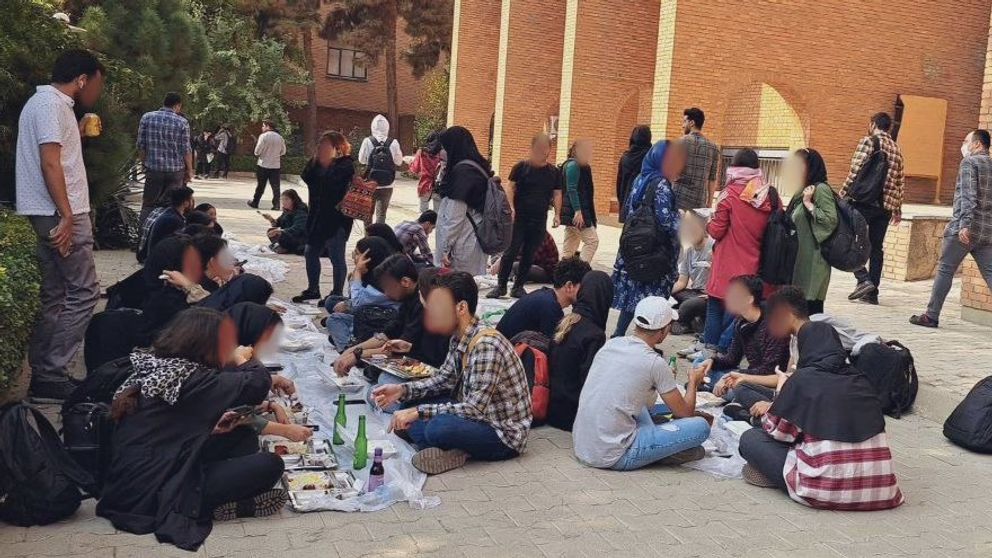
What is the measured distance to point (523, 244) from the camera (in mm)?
10125

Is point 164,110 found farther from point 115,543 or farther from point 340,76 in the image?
point 340,76

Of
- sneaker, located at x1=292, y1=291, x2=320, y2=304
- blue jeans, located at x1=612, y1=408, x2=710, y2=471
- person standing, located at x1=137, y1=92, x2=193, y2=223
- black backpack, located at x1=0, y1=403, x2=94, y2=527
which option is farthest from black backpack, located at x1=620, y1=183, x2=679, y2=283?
person standing, located at x1=137, y1=92, x2=193, y2=223

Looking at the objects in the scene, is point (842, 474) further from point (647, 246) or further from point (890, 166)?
point (890, 166)

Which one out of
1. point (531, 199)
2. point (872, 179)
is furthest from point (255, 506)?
point (872, 179)

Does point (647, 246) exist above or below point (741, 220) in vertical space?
below

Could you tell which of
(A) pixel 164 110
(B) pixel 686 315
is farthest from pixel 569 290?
(A) pixel 164 110

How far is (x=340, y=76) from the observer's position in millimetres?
44344

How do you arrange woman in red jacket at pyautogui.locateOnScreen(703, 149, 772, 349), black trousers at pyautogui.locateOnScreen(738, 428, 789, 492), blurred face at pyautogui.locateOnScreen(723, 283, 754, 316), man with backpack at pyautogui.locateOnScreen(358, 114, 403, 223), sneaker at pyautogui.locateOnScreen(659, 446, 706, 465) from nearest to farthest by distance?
black trousers at pyautogui.locateOnScreen(738, 428, 789, 492)
sneaker at pyautogui.locateOnScreen(659, 446, 706, 465)
blurred face at pyautogui.locateOnScreen(723, 283, 754, 316)
woman in red jacket at pyautogui.locateOnScreen(703, 149, 772, 349)
man with backpack at pyautogui.locateOnScreen(358, 114, 403, 223)

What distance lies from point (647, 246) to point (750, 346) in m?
1.38

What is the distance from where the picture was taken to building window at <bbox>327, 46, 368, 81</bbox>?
44156 mm

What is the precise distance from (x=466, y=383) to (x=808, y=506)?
6.12 ft

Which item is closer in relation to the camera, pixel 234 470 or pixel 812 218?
pixel 234 470

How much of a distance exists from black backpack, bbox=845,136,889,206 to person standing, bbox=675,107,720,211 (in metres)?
1.47

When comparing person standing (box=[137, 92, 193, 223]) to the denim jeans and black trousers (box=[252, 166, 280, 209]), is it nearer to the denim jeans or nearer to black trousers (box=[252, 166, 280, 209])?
black trousers (box=[252, 166, 280, 209])
